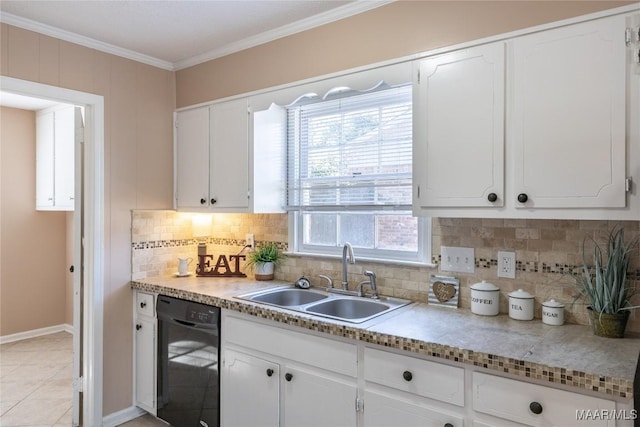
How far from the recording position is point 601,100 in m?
1.54

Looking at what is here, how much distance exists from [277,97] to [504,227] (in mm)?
1474

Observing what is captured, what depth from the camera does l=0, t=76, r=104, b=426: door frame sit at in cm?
275

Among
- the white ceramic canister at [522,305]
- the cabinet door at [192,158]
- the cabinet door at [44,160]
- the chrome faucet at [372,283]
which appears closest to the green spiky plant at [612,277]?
the white ceramic canister at [522,305]

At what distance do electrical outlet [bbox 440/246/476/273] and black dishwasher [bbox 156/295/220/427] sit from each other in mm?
→ 1265

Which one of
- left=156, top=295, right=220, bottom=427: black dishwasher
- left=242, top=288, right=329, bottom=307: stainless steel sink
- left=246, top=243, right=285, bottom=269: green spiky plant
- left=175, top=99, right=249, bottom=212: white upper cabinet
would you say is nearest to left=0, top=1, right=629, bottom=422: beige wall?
left=175, top=99, right=249, bottom=212: white upper cabinet

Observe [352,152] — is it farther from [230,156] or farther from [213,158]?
[213,158]

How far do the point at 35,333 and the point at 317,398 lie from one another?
166 inches

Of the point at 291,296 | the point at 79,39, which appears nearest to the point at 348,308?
the point at 291,296

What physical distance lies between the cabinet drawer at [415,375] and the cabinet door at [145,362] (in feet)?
5.50

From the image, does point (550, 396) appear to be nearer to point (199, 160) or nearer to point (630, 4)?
point (630, 4)

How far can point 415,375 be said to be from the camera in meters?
1.65

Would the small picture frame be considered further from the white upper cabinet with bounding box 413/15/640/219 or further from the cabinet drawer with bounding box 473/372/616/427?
the cabinet drawer with bounding box 473/372/616/427

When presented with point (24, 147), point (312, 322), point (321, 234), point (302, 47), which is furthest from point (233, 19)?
point (24, 147)

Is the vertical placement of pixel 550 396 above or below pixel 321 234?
below
